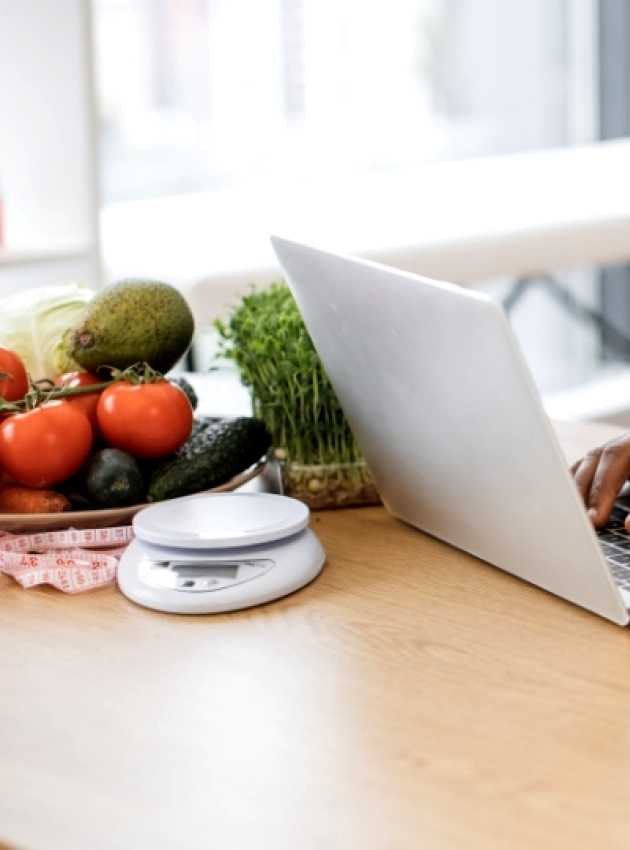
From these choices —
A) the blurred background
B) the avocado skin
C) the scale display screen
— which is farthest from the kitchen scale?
the blurred background

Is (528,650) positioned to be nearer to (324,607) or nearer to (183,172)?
(324,607)

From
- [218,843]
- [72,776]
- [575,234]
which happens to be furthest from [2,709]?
[575,234]

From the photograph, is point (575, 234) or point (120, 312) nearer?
point (120, 312)

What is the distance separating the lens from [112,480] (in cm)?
127

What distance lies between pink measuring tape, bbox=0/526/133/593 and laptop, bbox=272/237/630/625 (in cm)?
25

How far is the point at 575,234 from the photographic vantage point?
114 inches

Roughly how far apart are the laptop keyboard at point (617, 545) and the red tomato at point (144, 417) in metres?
0.40

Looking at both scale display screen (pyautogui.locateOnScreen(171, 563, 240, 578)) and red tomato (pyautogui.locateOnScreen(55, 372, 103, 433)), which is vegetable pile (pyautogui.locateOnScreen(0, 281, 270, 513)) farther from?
scale display screen (pyautogui.locateOnScreen(171, 563, 240, 578))

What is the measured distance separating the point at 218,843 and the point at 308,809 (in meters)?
0.06

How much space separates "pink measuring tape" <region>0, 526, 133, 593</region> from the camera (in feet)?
3.95

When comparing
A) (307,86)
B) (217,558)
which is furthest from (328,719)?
(307,86)

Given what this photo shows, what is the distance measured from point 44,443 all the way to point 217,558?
8.4 inches

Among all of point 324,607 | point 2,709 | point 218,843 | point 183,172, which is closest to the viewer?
point 218,843

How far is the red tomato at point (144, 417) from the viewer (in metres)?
1.29
